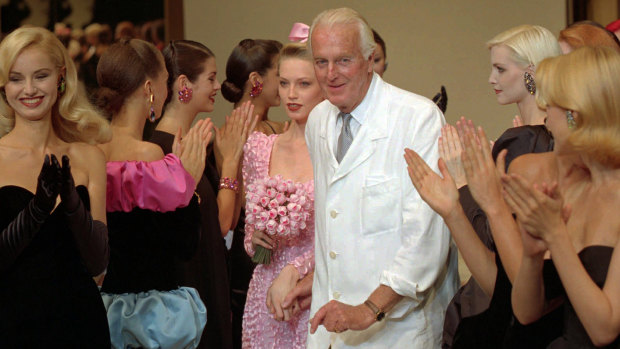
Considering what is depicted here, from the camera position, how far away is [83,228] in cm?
260

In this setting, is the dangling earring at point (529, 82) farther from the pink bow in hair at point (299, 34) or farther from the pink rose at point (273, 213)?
the pink bow in hair at point (299, 34)

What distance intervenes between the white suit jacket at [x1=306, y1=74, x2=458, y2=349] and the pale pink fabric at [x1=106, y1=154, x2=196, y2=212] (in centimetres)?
58

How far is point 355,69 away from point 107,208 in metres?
1.03

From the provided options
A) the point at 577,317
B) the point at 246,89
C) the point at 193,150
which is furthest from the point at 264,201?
the point at 577,317

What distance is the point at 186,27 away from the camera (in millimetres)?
6949

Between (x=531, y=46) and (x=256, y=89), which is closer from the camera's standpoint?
(x=531, y=46)

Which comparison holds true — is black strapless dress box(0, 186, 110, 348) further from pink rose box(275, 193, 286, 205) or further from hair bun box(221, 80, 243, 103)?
hair bun box(221, 80, 243, 103)

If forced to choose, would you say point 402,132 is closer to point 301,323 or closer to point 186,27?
point 301,323

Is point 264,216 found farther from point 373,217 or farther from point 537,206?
point 537,206

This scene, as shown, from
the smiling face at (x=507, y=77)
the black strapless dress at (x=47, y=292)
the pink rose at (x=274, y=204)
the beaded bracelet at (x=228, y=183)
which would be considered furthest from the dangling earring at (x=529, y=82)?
the black strapless dress at (x=47, y=292)

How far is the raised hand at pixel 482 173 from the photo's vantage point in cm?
241

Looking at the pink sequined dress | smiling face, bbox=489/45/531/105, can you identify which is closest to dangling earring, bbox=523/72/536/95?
smiling face, bbox=489/45/531/105

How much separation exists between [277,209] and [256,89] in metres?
1.47

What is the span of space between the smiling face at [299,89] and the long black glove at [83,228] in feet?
4.25
